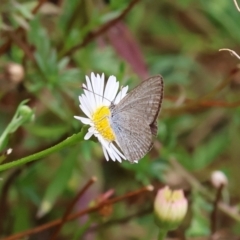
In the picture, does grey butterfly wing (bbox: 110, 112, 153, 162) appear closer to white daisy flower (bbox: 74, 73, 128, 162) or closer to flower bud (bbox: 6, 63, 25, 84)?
white daisy flower (bbox: 74, 73, 128, 162)

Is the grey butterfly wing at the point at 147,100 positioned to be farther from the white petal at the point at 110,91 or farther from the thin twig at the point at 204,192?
the thin twig at the point at 204,192

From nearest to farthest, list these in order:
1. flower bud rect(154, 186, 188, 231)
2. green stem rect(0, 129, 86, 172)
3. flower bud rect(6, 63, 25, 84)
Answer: green stem rect(0, 129, 86, 172)
flower bud rect(154, 186, 188, 231)
flower bud rect(6, 63, 25, 84)

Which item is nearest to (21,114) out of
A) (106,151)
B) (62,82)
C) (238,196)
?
(106,151)

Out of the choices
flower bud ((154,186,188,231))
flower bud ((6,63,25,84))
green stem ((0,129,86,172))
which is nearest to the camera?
green stem ((0,129,86,172))

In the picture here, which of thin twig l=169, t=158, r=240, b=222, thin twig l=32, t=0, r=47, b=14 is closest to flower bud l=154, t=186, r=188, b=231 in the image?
thin twig l=169, t=158, r=240, b=222

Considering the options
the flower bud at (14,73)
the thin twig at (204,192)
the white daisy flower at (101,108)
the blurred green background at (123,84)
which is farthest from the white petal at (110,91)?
the thin twig at (204,192)
